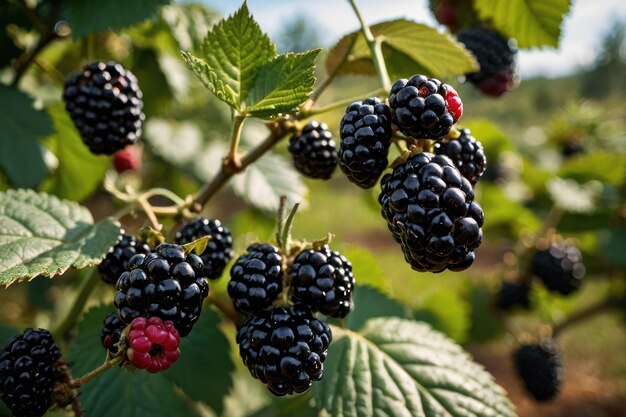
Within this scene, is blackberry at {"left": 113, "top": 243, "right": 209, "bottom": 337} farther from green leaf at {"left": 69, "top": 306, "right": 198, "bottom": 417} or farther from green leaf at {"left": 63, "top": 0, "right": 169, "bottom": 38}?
green leaf at {"left": 63, "top": 0, "right": 169, "bottom": 38}

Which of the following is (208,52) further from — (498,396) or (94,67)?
(498,396)

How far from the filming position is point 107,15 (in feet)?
4.92

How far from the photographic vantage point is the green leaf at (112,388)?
3.84 feet

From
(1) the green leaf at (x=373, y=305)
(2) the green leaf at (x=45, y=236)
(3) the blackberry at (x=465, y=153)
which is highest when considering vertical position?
(3) the blackberry at (x=465, y=153)

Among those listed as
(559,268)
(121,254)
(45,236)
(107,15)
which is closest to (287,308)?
(121,254)

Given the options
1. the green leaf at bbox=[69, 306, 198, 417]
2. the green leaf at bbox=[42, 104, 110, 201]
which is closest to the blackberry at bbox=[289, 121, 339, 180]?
the green leaf at bbox=[69, 306, 198, 417]

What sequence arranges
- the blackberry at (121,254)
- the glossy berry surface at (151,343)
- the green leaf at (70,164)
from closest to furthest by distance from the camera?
the glossy berry surface at (151,343) < the blackberry at (121,254) < the green leaf at (70,164)

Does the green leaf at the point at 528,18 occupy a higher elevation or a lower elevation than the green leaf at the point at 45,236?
higher

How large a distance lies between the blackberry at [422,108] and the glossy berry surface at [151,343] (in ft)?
1.66

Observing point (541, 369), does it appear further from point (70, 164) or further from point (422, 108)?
point (70, 164)

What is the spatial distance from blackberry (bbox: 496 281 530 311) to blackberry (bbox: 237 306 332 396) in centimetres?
214

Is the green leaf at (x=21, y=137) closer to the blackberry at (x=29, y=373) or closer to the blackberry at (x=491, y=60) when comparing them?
the blackberry at (x=29, y=373)

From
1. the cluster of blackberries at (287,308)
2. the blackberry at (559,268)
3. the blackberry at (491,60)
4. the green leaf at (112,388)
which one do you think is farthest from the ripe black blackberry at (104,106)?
the blackberry at (559,268)

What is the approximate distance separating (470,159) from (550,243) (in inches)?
79.1
